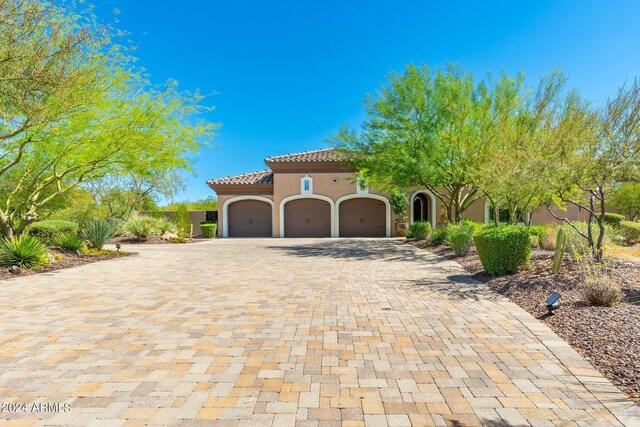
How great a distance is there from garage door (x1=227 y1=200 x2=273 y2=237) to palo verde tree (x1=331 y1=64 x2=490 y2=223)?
1334cm

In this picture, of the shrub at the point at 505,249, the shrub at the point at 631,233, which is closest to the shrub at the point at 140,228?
the shrub at the point at 505,249

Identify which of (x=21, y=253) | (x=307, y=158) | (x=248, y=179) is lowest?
(x=21, y=253)

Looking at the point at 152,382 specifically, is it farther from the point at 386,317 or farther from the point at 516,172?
the point at 516,172

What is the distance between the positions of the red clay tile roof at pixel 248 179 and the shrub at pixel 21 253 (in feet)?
52.7

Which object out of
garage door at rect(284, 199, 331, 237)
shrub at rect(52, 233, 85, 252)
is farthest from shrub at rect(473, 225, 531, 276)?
garage door at rect(284, 199, 331, 237)

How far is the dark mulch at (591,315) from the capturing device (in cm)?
353

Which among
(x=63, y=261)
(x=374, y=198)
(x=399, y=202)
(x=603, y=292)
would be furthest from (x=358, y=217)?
(x=603, y=292)

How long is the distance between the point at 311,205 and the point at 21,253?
1812 cm

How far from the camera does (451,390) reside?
124 inches

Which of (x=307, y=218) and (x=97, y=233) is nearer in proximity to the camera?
(x=97, y=233)

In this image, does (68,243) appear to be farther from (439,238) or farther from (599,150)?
(599,150)

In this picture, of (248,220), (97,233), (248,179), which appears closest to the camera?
(97,233)

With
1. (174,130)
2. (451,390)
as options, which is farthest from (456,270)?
(174,130)

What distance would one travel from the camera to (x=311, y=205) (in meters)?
25.9
